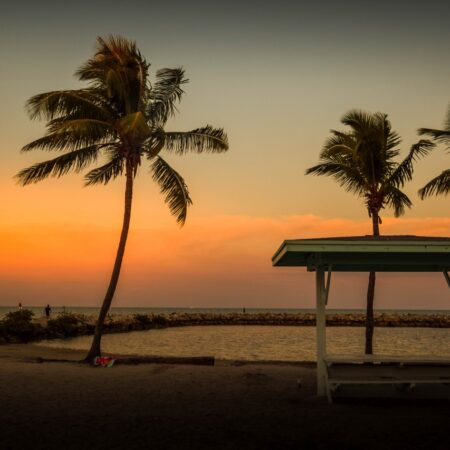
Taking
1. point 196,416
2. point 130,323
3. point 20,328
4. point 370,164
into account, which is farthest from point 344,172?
point 130,323

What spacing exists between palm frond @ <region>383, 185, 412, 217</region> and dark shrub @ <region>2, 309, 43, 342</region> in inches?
946

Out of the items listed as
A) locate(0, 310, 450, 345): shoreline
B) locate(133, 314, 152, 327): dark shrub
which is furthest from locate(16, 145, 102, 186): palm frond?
locate(133, 314, 152, 327): dark shrub

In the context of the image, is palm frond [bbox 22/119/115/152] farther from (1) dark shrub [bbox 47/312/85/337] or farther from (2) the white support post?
(1) dark shrub [bbox 47/312/85/337]

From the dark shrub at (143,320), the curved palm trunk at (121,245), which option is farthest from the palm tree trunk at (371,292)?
the dark shrub at (143,320)

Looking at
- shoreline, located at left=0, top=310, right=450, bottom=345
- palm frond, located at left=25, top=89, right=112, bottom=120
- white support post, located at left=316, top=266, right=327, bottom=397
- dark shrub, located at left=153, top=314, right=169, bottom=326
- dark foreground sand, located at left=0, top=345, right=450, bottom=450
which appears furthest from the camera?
dark shrub, located at left=153, top=314, right=169, bottom=326

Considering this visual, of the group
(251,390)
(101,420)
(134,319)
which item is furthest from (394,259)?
(134,319)

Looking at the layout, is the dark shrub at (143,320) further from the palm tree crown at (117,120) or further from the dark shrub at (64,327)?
the palm tree crown at (117,120)

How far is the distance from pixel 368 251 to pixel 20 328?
3007cm

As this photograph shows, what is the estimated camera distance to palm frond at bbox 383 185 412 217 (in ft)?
63.0

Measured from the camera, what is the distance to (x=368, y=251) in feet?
34.3

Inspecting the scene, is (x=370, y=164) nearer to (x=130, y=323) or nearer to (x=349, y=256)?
(x=349, y=256)

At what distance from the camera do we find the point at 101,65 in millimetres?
18250

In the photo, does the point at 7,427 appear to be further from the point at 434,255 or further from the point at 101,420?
the point at 434,255

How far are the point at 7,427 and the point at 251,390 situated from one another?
19.8 ft
